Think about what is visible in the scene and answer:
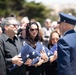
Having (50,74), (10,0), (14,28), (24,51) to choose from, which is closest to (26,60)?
(24,51)

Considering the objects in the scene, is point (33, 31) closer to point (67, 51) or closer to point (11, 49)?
point (11, 49)

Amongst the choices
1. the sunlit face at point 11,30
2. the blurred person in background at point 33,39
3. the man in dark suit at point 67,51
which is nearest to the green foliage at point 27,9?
the blurred person in background at point 33,39

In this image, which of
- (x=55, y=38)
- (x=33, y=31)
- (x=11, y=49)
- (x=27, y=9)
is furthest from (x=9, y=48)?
(x=27, y=9)

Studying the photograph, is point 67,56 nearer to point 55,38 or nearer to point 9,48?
point 9,48

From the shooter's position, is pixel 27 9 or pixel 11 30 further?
pixel 27 9

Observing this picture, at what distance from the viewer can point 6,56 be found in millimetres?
6152

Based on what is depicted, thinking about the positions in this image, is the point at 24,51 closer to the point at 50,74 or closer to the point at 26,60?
the point at 26,60

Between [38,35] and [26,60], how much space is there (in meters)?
1.21

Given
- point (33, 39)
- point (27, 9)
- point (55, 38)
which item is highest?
point (33, 39)

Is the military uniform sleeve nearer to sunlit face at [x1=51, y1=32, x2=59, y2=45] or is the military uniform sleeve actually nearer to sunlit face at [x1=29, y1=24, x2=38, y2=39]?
sunlit face at [x1=29, y1=24, x2=38, y2=39]

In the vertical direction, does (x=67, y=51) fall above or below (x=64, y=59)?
above

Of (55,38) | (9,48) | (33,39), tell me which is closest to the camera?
(9,48)

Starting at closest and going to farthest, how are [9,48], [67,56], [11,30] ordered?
[67,56], [9,48], [11,30]

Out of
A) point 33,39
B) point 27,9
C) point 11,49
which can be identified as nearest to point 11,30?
point 11,49
